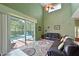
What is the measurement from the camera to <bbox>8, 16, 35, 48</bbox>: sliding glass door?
2649 mm

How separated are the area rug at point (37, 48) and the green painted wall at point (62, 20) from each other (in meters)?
0.32

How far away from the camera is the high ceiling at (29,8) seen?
2.57 m

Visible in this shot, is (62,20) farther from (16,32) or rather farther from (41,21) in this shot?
(16,32)

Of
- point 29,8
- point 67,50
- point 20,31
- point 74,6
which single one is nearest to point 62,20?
point 74,6

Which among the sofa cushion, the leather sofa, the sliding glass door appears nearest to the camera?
the leather sofa

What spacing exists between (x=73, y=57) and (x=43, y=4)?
4.14ft

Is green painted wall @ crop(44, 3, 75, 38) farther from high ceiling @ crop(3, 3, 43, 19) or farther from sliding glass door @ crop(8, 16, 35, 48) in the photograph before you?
sliding glass door @ crop(8, 16, 35, 48)

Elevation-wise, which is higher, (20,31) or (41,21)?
(41,21)

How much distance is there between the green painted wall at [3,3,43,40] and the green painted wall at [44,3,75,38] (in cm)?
14

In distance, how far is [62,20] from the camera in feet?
9.16

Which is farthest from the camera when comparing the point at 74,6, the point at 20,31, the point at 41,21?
the point at 41,21

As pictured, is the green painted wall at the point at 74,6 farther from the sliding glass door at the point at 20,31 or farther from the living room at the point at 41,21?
the sliding glass door at the point at 20,31

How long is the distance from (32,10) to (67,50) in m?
1.17

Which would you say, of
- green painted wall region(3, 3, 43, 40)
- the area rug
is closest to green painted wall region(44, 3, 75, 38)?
green painted wall region(3, 3, 43, 40)
